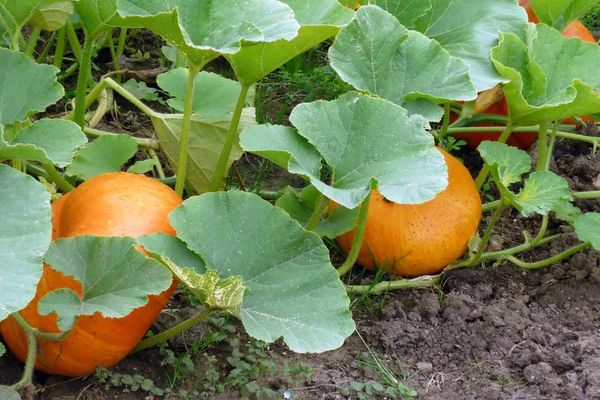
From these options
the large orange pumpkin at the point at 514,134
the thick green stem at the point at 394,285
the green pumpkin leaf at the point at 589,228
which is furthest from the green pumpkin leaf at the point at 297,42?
the large orange pumpkin at the point at 514,134

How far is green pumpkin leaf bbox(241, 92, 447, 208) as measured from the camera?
5.82ft

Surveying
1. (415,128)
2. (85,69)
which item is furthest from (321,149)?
(85,69)

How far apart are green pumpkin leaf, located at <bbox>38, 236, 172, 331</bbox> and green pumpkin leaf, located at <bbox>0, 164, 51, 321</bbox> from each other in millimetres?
101

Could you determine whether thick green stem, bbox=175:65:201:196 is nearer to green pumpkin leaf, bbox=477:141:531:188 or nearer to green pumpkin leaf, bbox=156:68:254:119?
green pumpkin leaf, bbox=156:68:254:119

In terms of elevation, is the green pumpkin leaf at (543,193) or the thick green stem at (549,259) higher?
the green pumpkin leaf at (543,193)

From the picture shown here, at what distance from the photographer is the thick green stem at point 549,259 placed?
2.34 m

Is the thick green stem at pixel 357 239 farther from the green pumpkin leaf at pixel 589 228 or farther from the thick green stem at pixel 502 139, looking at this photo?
the green pumpkin leaf at pixel 589 228

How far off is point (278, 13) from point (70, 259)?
0.64 metres

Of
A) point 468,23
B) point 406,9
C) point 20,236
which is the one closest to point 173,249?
point 20,236

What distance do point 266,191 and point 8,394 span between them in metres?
1.12

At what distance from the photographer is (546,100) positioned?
2217 mm

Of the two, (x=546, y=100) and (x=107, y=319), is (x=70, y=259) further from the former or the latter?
(x=546, y=100)

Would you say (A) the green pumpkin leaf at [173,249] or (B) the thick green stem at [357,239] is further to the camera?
(B) the thick green stem at [357,239]

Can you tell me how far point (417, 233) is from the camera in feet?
7.57
